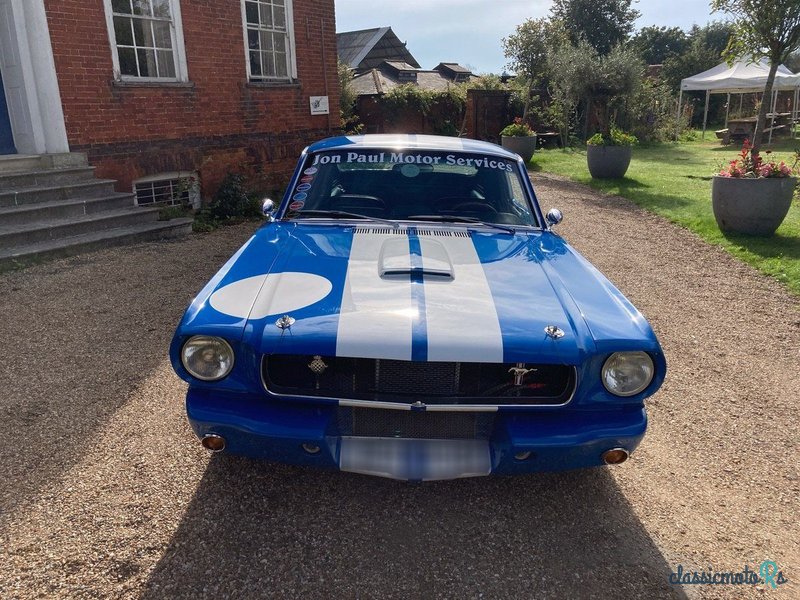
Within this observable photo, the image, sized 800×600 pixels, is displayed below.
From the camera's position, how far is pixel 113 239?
7.07 metres

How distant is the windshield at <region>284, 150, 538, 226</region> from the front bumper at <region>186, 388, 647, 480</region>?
5.09ft

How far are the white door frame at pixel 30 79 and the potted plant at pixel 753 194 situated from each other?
321 inches

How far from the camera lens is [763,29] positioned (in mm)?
8250

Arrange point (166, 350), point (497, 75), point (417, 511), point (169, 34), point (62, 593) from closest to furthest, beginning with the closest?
point (62, 593), point (417, 511), point (166, 350), point (169, 34), point (497, 75)

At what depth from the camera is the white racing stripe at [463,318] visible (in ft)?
7.14

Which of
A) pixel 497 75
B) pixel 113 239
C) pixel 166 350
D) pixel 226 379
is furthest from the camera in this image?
pixel 497 75

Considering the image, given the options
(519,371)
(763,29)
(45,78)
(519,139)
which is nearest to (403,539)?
(519,371)

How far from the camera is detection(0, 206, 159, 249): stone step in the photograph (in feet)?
20.8

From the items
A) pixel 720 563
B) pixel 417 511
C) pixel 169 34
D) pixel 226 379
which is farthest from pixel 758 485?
pixel 169 34

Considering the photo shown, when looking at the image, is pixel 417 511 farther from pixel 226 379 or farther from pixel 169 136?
pixel 169 136

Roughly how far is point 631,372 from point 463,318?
0.68m

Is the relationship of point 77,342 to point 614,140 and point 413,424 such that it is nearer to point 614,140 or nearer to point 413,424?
point 413,424

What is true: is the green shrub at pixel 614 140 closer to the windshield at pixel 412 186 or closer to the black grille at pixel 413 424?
the windshield at pixel 412 186

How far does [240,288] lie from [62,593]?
130 cm
